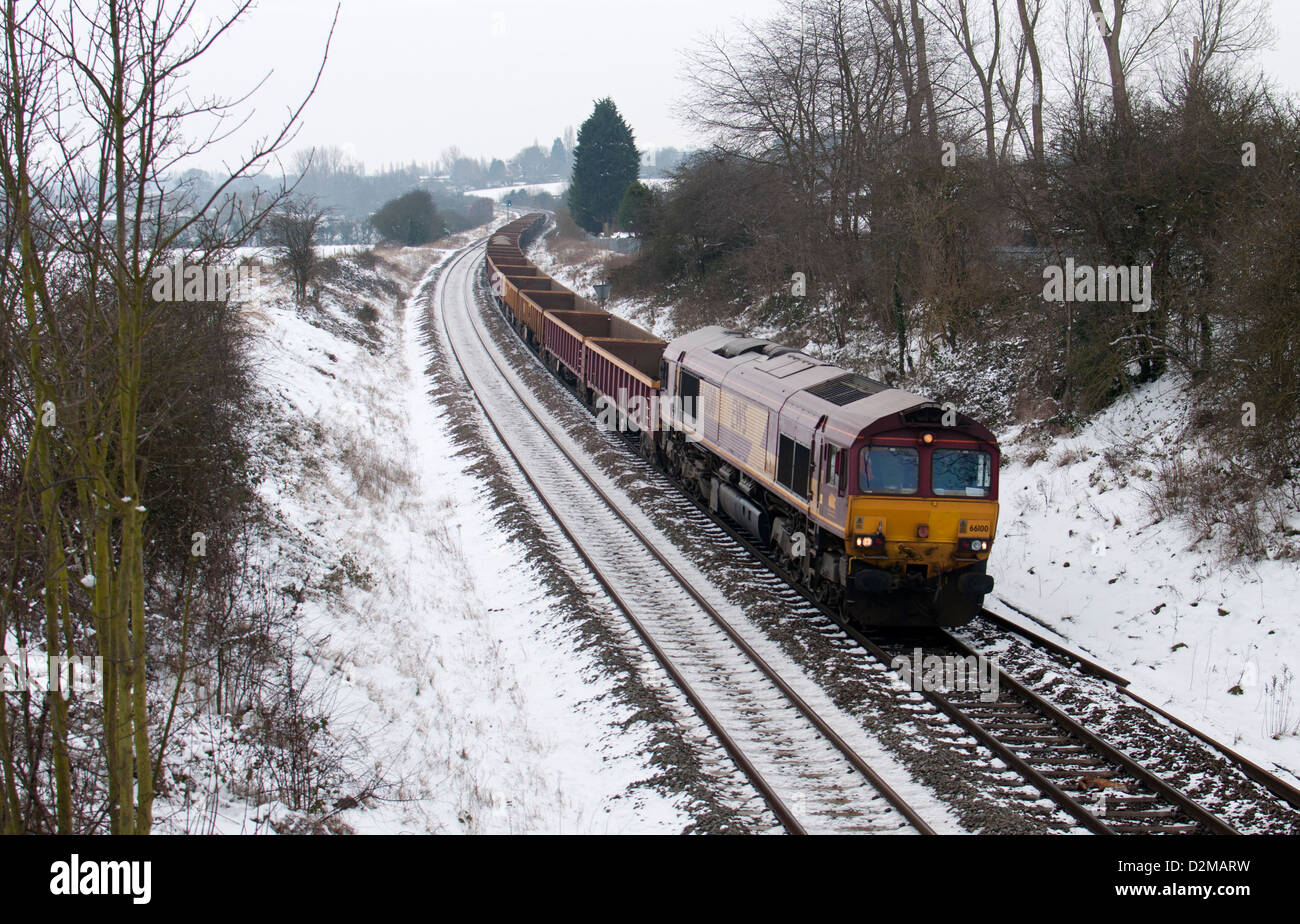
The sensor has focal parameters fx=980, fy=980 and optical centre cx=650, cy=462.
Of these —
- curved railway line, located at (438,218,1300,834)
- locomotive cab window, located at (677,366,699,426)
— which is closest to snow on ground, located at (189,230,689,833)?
curved railway line, located at (438,218,1300,834)

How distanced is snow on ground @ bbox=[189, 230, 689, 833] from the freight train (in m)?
3.72

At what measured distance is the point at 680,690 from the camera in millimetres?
11773

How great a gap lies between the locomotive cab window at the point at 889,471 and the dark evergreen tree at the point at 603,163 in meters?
77.8

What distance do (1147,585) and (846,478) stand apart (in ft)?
16.7

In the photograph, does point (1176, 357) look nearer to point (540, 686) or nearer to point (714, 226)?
point (540, 686)

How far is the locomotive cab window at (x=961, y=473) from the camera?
502 inches

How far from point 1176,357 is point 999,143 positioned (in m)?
15.5

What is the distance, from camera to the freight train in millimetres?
12586

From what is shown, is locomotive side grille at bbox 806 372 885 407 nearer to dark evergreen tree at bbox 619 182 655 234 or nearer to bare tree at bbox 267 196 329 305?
bare tree at bbox 267 196 329 305

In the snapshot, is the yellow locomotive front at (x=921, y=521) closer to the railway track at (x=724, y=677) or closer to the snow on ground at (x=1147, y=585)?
the railway track at (x=724, y=677)
